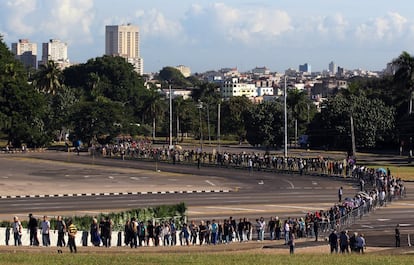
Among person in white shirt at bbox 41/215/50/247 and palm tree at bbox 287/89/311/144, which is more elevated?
palm tree at bbox 287/89/311/144

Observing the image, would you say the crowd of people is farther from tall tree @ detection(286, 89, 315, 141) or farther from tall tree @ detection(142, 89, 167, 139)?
tall tree @ detection(142, 89, 167, 139)

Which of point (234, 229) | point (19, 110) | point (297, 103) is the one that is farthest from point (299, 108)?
point (234, 229)

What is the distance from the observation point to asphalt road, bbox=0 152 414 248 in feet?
189

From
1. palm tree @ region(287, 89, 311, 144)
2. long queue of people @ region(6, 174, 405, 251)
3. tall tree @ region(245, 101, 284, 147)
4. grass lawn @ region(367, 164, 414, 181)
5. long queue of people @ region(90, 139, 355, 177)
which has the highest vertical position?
palm tree @ region(287, 89, 311, 144)

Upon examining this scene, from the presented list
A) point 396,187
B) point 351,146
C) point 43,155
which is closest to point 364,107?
point 351,146

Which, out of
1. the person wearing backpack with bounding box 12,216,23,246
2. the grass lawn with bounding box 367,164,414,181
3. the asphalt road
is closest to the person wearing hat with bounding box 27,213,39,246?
the person wearing backpack with bounding box 12,216,23,246

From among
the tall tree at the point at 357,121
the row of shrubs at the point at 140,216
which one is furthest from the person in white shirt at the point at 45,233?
the tall tree at the point at 357,121

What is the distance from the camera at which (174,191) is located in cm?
7294

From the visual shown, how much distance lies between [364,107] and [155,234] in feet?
285

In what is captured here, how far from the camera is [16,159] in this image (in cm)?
11100

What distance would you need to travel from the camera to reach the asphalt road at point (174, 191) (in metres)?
57.5

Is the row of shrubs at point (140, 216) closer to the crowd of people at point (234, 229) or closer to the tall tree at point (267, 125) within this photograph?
the crowd of people at point (234, 229)

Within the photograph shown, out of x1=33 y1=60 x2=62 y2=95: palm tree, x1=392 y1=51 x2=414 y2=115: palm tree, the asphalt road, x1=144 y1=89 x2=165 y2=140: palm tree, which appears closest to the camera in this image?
the asphalt road

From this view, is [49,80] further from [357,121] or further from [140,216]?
[140,216]
